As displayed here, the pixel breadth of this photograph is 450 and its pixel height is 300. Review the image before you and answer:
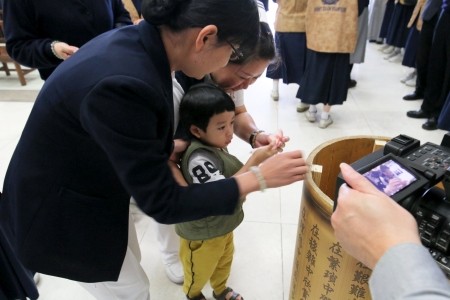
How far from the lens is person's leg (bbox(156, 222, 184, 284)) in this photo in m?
1.43

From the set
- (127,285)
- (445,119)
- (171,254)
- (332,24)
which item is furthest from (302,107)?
(127,285)

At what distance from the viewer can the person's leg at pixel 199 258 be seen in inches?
Answer: 45.5

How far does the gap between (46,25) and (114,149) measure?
0.95 meters

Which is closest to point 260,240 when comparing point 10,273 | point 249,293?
point 249,293

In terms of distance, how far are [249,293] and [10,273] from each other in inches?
34.7

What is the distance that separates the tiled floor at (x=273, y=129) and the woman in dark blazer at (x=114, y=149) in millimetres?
725

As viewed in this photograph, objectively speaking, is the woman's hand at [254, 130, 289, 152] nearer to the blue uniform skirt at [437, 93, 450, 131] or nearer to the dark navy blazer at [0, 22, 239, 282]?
the dark navy blazer at [0, 22, 239, 282]

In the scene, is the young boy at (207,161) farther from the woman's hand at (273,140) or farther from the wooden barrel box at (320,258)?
the wooden barrel box at (320,258)

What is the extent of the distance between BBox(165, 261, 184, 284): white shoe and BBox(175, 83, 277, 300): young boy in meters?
0.25

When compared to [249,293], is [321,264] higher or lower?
higher

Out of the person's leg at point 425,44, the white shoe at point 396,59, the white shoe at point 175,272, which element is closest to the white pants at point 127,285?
the white shoe at point 175,272

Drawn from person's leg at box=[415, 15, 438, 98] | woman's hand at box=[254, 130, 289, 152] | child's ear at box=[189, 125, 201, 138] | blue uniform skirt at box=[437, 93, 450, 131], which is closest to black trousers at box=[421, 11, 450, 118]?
person's leg at box=[415, 15, 438, 98]

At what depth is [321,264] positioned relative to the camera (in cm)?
88

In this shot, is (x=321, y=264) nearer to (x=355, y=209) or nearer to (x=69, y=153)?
(x=355, y=209)
